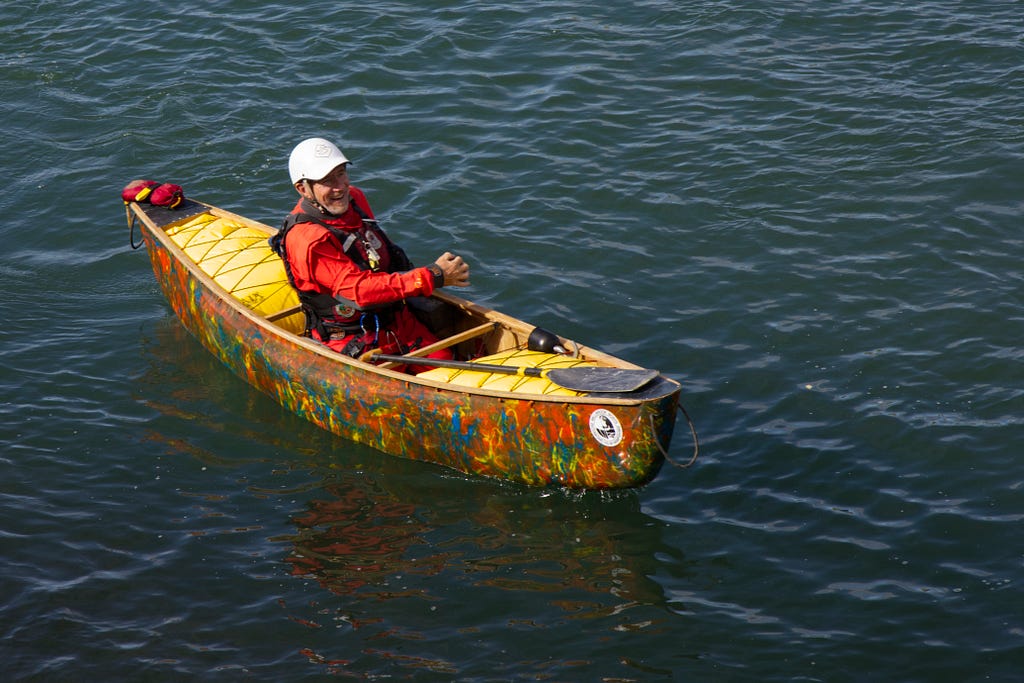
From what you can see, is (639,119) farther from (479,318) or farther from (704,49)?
(479,318)

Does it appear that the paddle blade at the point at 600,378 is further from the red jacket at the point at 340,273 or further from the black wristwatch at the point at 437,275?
the red jacket at the point at 340,273

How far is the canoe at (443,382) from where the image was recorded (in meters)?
7.64

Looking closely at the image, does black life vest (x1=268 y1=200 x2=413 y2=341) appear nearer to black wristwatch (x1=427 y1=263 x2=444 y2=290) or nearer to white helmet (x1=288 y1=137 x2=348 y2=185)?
white helmet (x1=288 y1=137 x2=348 y2=185)

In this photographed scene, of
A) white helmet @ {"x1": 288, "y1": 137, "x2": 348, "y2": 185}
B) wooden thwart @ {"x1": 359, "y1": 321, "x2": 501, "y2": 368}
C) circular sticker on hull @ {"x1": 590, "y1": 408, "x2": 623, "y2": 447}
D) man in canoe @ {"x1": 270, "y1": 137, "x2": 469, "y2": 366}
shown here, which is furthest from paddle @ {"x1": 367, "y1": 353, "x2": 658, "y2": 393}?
white helmet @ {"x1": 288, "y1": 137, "x2": 348, "y2": 185}

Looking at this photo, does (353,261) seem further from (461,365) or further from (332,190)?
(461,365)

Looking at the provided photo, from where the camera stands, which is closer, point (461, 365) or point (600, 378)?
point (600, 378)

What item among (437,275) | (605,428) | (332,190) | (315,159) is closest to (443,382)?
(437,275)

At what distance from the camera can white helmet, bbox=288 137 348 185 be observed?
332 inches

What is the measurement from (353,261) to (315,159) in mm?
815

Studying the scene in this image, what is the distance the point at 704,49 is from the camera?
1438cm

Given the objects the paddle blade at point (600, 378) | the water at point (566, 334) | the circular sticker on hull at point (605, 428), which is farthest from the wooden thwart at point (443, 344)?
the circular sticker on hull at point (605, 428)

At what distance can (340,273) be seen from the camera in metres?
8.58

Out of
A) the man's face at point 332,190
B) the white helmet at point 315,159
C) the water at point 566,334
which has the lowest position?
the water at point 566,334

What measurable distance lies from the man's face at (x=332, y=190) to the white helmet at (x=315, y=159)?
5cm
